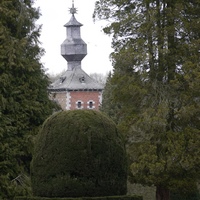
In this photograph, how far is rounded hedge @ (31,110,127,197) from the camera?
1448 cm

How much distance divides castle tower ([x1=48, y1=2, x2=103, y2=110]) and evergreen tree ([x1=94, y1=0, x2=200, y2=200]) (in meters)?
61.6

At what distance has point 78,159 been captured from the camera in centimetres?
1446

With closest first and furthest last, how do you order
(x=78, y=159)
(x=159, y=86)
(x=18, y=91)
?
1. (x=78, y=159)
2. (x=18, y=91)
3. (x=159, y=86)

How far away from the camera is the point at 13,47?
74.0ft

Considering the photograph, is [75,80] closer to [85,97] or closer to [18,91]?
[85,97]

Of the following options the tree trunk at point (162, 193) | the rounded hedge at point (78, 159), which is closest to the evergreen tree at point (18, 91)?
the tree trunk at point (162, 193)

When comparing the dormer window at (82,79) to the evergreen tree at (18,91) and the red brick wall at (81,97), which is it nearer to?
the red brick wall at (81,97)

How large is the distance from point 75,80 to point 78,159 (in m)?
76.1

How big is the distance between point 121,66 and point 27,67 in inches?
178

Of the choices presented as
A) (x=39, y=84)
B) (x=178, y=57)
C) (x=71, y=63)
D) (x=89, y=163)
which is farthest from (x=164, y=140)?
(x=71, y=63)

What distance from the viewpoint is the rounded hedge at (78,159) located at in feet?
47.5

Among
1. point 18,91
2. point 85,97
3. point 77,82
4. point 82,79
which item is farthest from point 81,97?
point 18,91

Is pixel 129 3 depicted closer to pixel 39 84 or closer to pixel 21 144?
pixel 39 84

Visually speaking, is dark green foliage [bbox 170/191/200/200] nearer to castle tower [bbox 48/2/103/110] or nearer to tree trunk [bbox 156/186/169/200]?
tree trunk [bbox 156/186/169/200]
